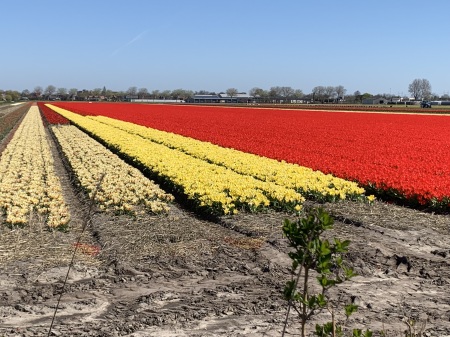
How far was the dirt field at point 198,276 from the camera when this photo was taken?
197 inches

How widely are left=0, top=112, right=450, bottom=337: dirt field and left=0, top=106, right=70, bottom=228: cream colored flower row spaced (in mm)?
375

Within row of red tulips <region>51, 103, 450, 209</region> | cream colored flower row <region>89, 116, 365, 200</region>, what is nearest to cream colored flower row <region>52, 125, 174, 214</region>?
cream colored flower row <region>89, 116, 365, 200</region>

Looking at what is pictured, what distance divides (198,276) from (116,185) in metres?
6.10

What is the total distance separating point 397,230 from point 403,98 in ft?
587

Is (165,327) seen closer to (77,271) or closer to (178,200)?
(77,271)

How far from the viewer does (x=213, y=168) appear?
1384 cm

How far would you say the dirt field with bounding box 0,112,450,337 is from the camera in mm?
4992

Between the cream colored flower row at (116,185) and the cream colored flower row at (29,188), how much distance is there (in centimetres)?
76

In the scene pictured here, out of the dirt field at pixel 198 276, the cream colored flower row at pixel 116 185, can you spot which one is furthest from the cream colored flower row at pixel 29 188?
the cream colored flower row at pixel 116 185

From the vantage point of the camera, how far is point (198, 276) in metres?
6.38

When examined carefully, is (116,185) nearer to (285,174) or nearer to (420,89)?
(285,174)

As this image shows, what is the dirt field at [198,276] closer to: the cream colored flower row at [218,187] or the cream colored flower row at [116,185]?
the cream colored flower row at [218,187]

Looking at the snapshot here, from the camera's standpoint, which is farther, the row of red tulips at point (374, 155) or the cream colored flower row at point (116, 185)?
the row of red tulips at point (374, 155)

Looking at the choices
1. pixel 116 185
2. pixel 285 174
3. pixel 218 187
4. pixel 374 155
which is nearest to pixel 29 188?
pixel 116 185
